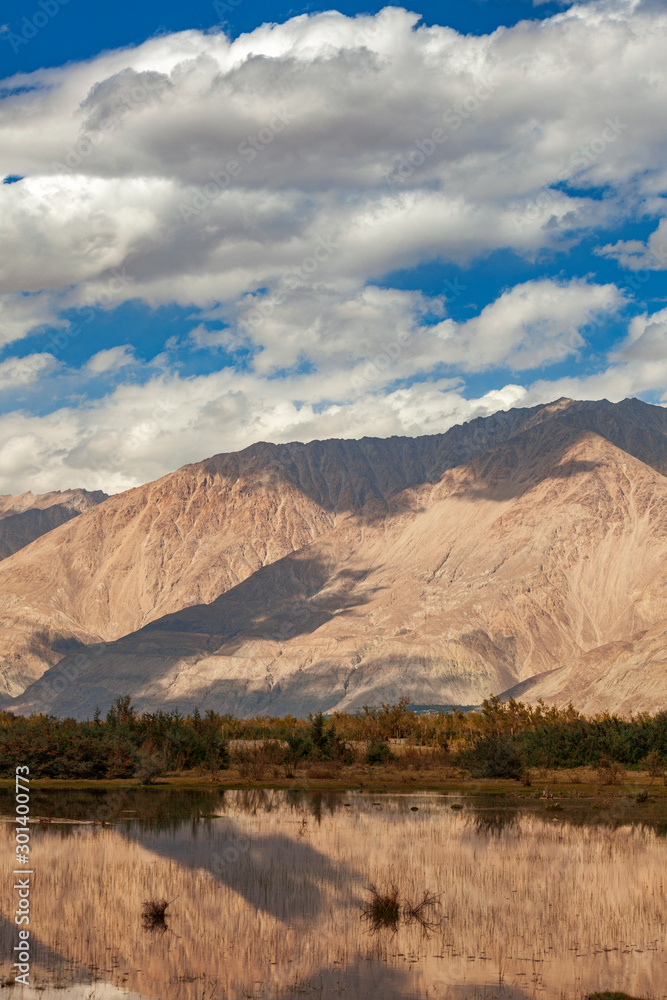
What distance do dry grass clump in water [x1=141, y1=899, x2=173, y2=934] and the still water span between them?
0.48 ft

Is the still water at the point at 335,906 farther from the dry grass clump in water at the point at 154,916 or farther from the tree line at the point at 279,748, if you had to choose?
the tree line at the point at 279,748

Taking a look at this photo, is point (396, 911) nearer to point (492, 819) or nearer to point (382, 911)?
point (382, 911)

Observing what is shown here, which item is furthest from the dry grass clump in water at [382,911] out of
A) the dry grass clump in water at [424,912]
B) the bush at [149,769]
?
the bush at [149,769]

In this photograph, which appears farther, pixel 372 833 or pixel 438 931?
pixel 372 833

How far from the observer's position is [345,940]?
1742 cm

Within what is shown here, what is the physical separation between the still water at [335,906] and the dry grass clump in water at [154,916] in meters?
0.15

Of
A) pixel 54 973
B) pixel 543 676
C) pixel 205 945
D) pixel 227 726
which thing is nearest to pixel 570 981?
pixel 205 945

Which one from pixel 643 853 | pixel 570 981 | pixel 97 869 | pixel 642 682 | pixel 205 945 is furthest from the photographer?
pixel 642 682

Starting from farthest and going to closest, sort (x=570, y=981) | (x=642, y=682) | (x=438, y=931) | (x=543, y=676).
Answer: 1. (x=543, y=676)
2. (x=642, y=682)
3. (x=438, y=931)
4. (x=570, y=981)

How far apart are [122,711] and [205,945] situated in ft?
139

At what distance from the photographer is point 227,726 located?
71625 mm

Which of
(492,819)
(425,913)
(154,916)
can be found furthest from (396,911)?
(492,819)

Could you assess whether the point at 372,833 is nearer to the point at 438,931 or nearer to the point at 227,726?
the point at 438,931

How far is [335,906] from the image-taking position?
1992 centimetres
